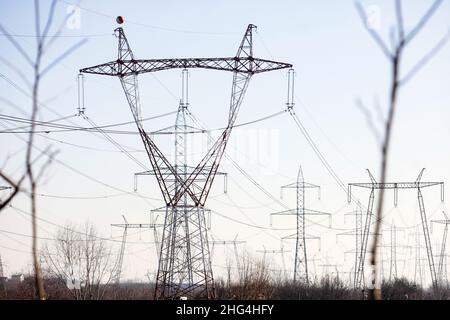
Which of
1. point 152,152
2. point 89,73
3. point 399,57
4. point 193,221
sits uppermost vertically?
point 89,73

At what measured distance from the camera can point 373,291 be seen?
369cm

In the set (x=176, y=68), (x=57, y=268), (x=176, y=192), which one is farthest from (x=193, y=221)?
(x=57, y=268)

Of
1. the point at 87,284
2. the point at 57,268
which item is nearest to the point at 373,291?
the point at 87,284

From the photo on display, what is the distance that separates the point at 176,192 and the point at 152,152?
2.14 m

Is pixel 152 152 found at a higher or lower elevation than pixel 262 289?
higher

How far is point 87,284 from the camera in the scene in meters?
58.1
